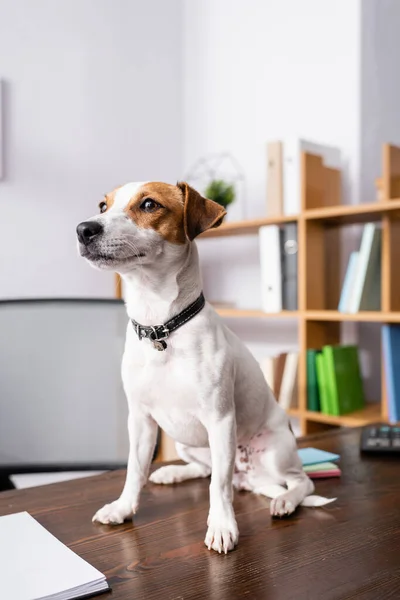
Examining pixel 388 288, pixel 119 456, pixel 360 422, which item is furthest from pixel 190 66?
pixel 119 456

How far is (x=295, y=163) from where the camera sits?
2312 millimetres

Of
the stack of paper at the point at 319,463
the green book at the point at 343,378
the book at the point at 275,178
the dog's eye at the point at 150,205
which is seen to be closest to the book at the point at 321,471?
the stack of paper at the point at 319,463

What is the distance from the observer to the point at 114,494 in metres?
1.01

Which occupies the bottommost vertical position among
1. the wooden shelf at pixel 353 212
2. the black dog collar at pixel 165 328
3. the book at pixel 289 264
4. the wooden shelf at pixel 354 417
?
the wooden shelf at pixel 354 417

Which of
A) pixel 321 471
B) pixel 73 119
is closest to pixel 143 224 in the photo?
pixel 321 471

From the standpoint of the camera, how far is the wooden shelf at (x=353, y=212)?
76.3 inches

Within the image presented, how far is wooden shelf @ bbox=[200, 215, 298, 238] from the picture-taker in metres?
2.29

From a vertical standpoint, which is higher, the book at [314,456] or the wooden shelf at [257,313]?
the wooden shelf at [257,313]

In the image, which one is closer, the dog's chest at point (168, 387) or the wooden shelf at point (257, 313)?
the dog's chest at point (168, 387)

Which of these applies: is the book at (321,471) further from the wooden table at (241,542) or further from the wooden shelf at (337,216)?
the wooden shelf at (337,216)

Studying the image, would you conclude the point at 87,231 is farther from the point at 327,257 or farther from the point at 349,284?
the point at 327,257

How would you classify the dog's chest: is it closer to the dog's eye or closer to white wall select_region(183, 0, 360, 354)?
the dog's eye

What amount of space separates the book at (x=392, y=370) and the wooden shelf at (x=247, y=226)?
569mm

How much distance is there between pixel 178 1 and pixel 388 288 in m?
2.04
